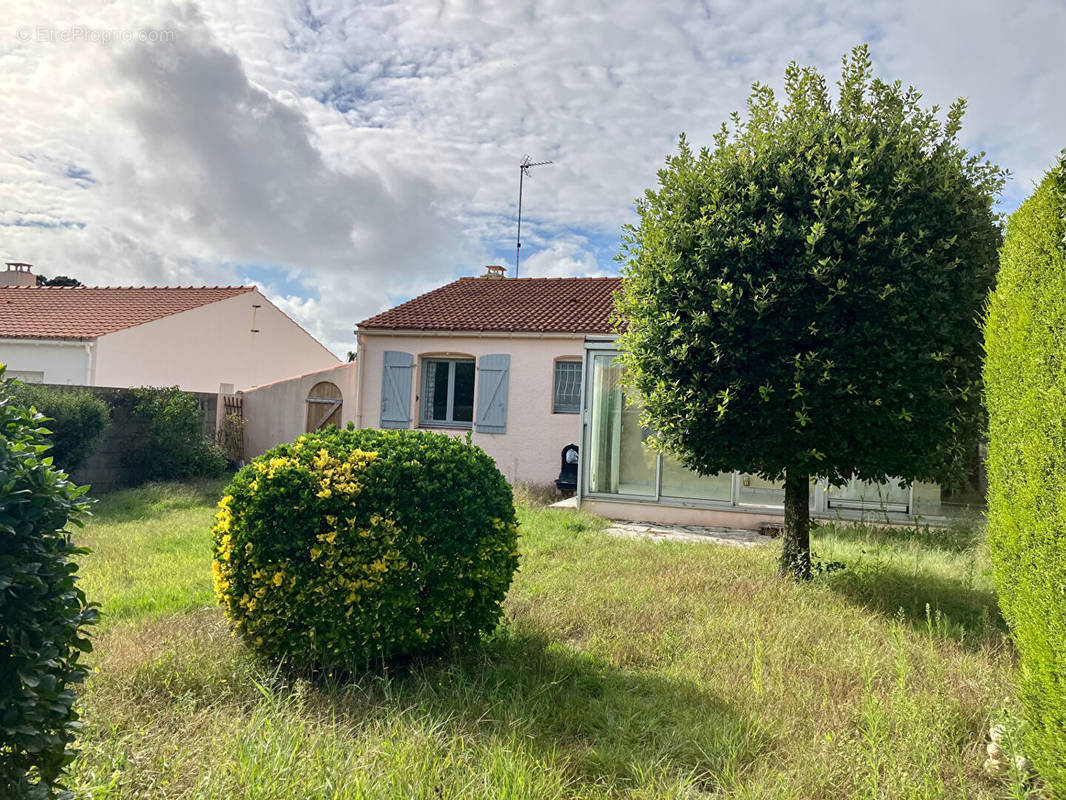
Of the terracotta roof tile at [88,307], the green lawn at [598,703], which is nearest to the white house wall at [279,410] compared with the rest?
the terracotta roof tile at [88,307]

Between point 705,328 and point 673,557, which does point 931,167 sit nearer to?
point 705,328

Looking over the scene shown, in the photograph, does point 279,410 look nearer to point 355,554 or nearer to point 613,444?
point 613,444

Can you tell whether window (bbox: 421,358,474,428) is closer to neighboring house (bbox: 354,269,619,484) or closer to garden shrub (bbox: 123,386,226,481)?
neighboring house (bbox: 354,269,619,484)

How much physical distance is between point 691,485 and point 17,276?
23.1 meters

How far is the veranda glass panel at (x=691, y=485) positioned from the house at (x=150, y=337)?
39.7 ft

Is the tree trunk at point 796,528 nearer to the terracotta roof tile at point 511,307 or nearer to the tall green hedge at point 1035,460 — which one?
the tall green hedge at point 1035,460

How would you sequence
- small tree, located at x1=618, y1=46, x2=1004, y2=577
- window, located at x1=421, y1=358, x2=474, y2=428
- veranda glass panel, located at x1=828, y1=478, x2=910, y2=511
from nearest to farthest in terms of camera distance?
small tree, located at x1=618, y1=46, x2=1004, y2=577, veranda glass panel, located at x1=828, y1=478, x2=910, y2=511, window, located at x1=421, y1=358, x2=474, y2=428

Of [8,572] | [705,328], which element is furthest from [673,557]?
[8,572]

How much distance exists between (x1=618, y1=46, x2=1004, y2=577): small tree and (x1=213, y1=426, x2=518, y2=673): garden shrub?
Answer: 2.54 meters

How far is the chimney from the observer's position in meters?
23.4

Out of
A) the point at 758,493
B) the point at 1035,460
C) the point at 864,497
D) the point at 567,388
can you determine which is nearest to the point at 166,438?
the point at 567,388

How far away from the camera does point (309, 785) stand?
2.78 m

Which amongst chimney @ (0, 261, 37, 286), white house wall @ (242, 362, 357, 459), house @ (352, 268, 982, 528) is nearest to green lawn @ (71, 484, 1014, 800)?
house @ (352, 268, 982, 528)

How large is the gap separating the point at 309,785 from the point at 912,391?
5.00 m
